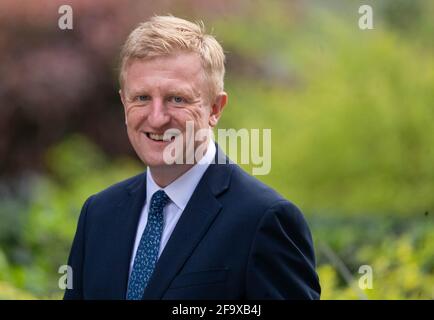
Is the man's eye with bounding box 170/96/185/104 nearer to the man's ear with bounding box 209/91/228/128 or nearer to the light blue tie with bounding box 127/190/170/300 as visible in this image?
the man's ear with bounding box 209/91/228/128

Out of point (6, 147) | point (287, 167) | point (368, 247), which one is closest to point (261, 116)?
point (287, 167)

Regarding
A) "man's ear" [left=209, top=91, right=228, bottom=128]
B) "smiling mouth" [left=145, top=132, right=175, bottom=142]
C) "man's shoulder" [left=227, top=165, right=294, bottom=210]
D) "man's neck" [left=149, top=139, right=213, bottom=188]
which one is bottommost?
"man's shoulder" [left=227, top=165, right=294, bottom=210]

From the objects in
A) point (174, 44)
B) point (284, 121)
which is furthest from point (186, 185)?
point (284, 121)

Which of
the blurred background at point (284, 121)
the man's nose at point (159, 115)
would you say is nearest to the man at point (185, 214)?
the man's nose at point (159, 115)

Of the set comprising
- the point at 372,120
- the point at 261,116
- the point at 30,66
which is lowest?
the point at 372,120

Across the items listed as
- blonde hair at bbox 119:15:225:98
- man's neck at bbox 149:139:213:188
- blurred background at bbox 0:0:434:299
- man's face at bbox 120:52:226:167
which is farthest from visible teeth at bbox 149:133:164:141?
blurred background at bbox 0:0:434:299

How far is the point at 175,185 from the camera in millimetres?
3111

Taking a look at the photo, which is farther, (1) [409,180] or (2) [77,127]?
(2) [77,127]

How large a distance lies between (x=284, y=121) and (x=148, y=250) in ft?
22.5

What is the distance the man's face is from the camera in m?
2.97

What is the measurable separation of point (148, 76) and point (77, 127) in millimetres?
8789

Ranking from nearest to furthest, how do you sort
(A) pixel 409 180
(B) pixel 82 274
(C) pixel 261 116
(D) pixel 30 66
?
(B) pixel 82 274 < (A) pixel 409 180 < (C) pixel 261 116 < (D) pixel 30 66

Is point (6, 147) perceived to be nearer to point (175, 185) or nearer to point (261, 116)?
point (261, 116)

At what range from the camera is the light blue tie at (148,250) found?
302cm
